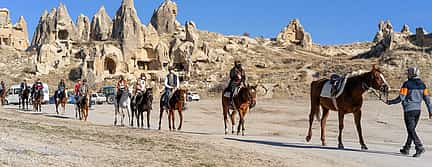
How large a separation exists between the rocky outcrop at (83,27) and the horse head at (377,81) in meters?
80.0

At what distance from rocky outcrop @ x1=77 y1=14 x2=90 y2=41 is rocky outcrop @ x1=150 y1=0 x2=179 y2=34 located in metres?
11.4

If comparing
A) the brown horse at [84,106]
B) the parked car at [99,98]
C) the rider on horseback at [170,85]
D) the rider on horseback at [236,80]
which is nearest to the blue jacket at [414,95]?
the rider on horseback at [236,80]

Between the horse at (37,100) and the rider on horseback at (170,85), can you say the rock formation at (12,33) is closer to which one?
the horse at (37,100)

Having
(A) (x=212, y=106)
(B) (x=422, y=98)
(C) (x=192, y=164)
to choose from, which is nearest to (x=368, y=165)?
(B) (x=422, y=98)

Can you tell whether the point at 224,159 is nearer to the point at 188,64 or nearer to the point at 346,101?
the point at 346,101

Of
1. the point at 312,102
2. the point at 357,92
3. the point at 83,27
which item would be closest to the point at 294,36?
A: the point at 83,27

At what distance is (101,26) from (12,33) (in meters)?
19.7

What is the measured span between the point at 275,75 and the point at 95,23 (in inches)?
1557

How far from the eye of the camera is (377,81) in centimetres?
1372

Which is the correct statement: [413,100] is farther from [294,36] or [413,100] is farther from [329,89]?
[294,36]

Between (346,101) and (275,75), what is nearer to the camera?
(346,101)

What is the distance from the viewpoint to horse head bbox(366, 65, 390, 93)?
13.6m

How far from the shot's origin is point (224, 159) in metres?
10.7

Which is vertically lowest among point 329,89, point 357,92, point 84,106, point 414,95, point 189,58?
point 84,106
